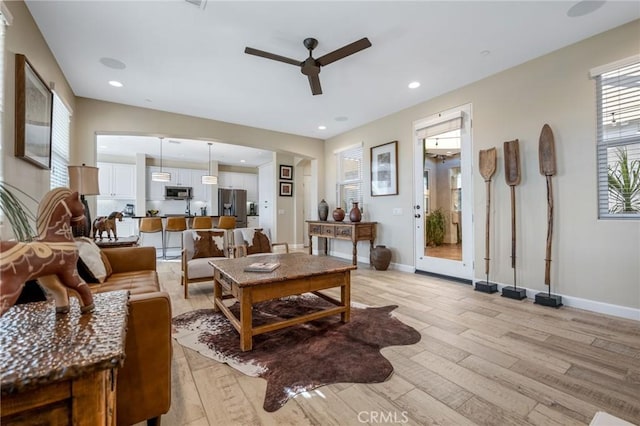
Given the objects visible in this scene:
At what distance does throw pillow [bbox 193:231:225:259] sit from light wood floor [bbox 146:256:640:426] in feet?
5.28

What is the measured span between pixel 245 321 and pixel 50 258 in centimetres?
139

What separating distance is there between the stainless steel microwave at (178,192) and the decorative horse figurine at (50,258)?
323 inches

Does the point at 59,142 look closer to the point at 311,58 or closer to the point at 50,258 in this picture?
the point at 311,58

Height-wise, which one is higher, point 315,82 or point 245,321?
point 315,82

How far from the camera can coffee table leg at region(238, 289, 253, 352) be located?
1993 millimetres

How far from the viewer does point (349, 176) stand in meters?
5.91

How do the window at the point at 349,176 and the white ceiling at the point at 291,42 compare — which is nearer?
the white ceiling at the point at 291,42

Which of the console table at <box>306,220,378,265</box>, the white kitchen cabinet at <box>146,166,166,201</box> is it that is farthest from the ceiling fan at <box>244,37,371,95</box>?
the white kitchen cabinet at <box>146,166,166,201</box>

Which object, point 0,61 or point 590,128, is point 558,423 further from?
point 0,61

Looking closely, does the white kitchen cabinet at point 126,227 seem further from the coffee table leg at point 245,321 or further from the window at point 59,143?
the coffee table leg at point 245,321

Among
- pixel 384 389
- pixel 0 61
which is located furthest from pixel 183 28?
pixel 384 389

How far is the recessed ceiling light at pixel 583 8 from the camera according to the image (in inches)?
90.8

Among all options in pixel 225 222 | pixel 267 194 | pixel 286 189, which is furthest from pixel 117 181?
pixel 286 189

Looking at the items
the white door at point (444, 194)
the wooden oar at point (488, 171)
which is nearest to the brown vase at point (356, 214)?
the white door at point (444, 194)
